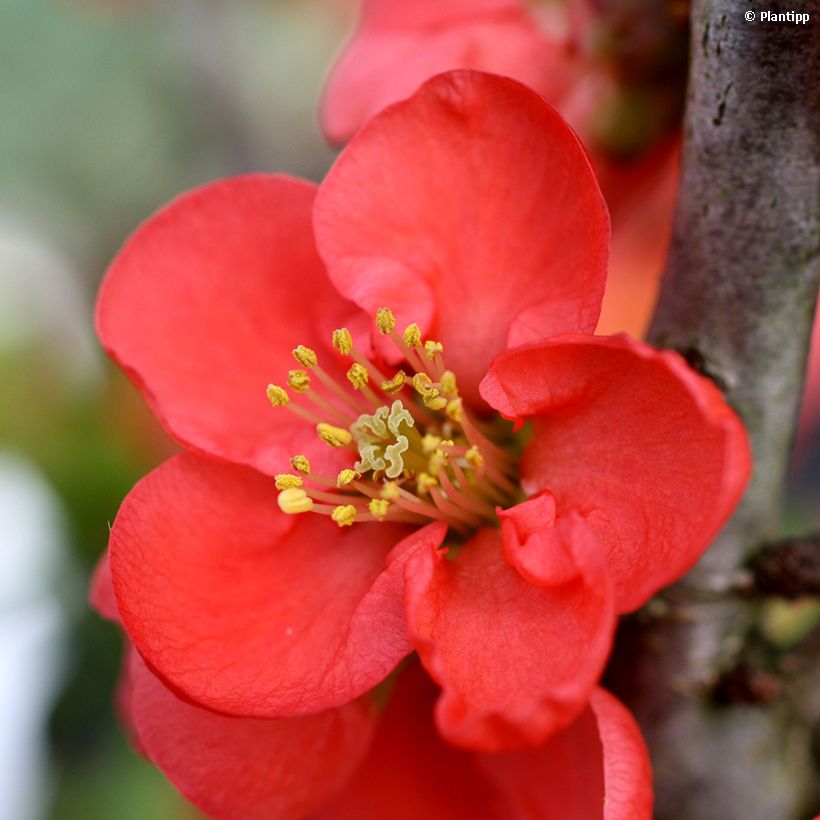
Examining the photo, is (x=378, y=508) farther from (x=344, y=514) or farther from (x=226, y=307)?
(x=226, y=307)

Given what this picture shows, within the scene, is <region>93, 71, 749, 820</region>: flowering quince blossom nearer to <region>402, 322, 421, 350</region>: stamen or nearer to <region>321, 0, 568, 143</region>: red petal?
<region>402, 322, 421, 350</region>: stamen

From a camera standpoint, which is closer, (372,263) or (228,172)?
(372,263)

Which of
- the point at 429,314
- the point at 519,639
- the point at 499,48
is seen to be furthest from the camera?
the point at 499,48

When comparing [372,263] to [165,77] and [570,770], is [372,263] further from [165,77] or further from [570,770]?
[165,77]

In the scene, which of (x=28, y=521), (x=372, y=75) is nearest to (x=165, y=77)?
(x=28, y=521)

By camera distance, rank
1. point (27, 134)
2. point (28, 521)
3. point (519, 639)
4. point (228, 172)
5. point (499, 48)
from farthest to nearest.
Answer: point (27, 134), point (228, 172), point (28, 521), point (499, 48), point (519, 639)

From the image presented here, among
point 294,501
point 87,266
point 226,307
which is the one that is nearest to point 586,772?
point 294,501

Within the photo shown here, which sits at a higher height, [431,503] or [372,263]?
[372,263]
